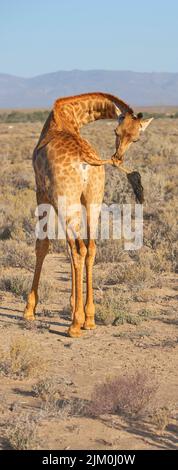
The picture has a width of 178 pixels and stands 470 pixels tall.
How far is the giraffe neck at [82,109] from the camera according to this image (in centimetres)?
791

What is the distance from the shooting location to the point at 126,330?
7789mm

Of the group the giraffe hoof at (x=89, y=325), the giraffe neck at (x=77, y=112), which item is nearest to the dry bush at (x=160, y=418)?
the giraffe hoof at (x=89, y=325)

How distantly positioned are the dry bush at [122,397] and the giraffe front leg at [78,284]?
2005 mm

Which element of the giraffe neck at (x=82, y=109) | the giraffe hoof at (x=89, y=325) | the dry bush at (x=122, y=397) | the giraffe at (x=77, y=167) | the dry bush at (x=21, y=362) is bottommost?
the giraffe hoof at (x=89, y=325)

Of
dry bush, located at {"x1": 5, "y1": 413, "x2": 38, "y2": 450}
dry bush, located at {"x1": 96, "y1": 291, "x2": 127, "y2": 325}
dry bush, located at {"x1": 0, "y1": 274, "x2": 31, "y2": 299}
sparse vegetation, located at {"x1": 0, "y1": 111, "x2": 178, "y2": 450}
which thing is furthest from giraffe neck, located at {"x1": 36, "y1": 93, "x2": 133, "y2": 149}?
dry bush, located at {"x1": 5, "y1": 413, "x2": 38, "y2": 450}

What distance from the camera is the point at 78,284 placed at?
7500 mm

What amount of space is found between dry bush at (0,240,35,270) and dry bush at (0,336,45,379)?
14.1 ft

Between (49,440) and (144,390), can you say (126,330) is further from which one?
(49,440)

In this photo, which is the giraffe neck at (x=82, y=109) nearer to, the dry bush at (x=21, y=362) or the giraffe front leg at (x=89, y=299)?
the giraffe front leg at (x=89, y=299)

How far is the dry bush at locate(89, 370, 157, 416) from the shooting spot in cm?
529

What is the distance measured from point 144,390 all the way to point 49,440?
920mm

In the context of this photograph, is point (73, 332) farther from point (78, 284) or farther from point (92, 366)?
point (92, 366)

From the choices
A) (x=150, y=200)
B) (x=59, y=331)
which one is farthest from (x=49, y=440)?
(x=150, y=200)

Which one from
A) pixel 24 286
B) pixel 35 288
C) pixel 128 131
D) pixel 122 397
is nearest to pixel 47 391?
pixel 122 397
